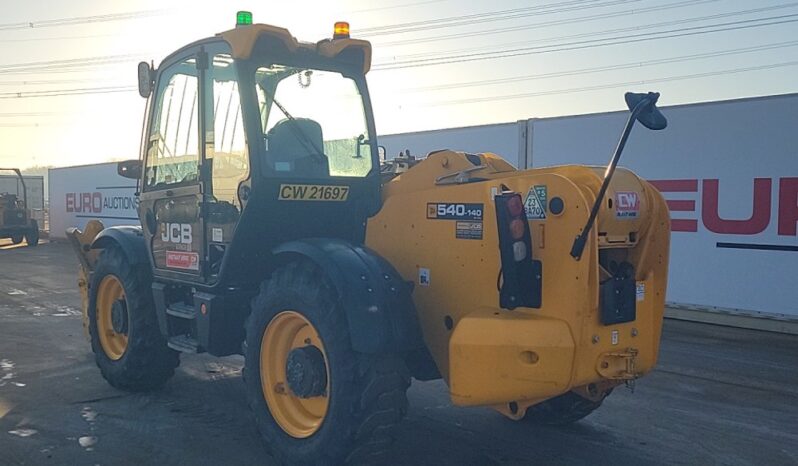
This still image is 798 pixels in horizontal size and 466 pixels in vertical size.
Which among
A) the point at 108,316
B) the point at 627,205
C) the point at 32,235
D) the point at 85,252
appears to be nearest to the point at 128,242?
the point at 108,316

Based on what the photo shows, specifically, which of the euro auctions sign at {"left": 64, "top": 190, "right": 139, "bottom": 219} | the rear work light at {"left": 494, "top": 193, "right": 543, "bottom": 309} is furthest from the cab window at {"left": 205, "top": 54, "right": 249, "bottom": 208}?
the euro auctions sign at {"left": 64, "top": 190, "right": 139, "bottom": 219}

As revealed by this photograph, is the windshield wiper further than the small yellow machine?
Yes

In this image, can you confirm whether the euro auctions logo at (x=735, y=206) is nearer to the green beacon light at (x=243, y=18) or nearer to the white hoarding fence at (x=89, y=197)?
the green beacon light at (x=243, y=18)

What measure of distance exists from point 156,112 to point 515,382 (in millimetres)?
3713

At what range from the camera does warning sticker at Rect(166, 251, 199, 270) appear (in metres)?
5.45

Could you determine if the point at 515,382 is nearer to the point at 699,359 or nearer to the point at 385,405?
the point at 385,405

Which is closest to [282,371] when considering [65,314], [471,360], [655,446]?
[471,360]

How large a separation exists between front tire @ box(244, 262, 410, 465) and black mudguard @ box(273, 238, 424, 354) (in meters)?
0.10

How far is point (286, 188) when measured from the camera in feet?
16.0

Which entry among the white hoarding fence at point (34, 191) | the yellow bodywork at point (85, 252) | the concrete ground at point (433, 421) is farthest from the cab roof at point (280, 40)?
the white hoarding fence at point (34, 191)

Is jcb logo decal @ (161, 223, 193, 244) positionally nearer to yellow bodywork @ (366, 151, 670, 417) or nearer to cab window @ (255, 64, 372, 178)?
cab window @ (255, 64, 372, 178)

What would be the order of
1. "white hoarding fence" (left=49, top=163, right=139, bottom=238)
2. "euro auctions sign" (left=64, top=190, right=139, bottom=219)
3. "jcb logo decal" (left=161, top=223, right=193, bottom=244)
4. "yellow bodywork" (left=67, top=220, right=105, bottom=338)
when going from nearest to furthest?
"jcb logo decal" (left=161, top=223, right=193, bottom=244), "yellow bodywork" (left=67, top=220, right=105, bottom=338), "euro auctions sign" (left=64, top=190, right=139, bottom=219), "white hoarding fence" (left=49, top=163, right=139, bottom=238)

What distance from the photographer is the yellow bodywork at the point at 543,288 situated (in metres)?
3.83

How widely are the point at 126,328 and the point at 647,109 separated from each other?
4560 millimetres
